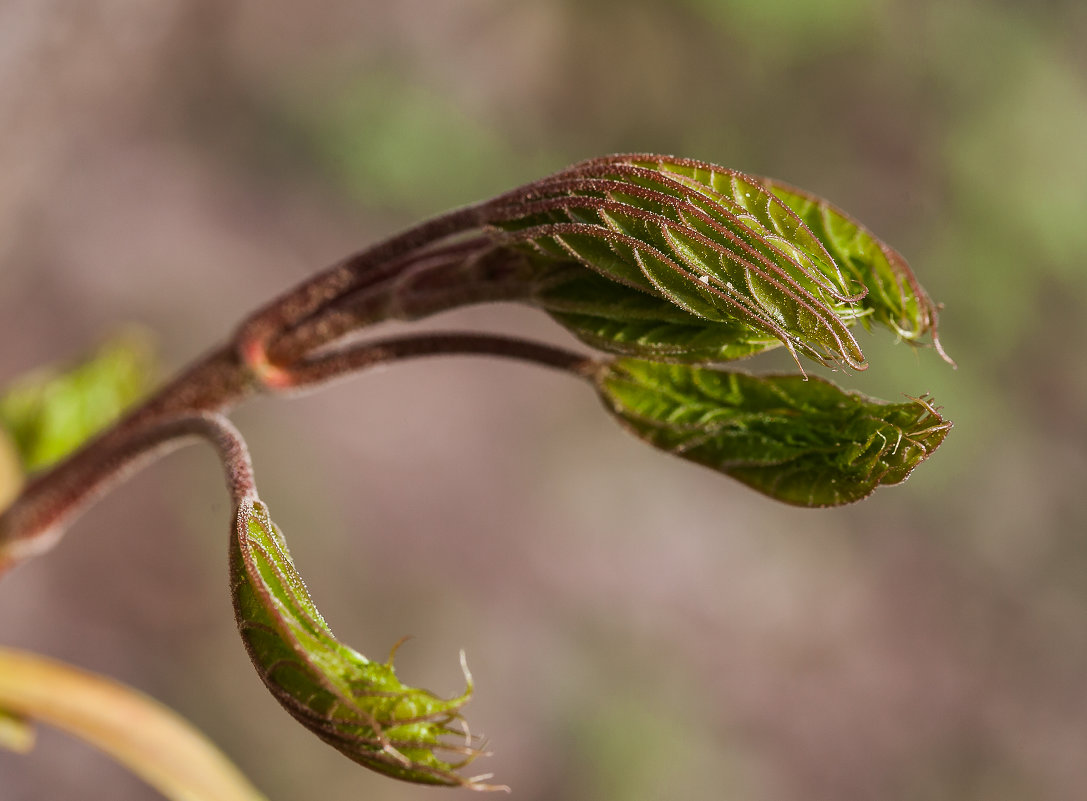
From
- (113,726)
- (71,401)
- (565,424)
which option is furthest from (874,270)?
(565,424)

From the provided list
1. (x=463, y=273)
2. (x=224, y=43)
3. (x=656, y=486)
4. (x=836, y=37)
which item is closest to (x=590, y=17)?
(x=836, y=37)

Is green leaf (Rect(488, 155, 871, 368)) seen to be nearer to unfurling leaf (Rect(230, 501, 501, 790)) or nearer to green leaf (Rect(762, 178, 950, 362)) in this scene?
green leaf (Rect(762, 178, 950, 362))

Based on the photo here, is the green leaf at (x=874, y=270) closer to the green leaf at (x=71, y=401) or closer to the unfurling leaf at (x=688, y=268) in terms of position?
the unfurling leaf at (x=688, y=268)

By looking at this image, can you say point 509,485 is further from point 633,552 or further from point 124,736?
point 124,736

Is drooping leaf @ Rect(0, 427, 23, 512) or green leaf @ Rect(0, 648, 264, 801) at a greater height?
drooping leaf @ Rect(0, 427, 23, 512)

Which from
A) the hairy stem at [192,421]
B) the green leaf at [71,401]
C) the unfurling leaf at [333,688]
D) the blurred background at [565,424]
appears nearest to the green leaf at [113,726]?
the hairy stem at [192,421]

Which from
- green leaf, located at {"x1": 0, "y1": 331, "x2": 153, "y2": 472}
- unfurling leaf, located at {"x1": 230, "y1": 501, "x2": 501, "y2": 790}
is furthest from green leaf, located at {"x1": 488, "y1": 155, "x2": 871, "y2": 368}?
green leaf, located at {"x1": 0, "y1": 331, "x2": 153, "y2": 472}
